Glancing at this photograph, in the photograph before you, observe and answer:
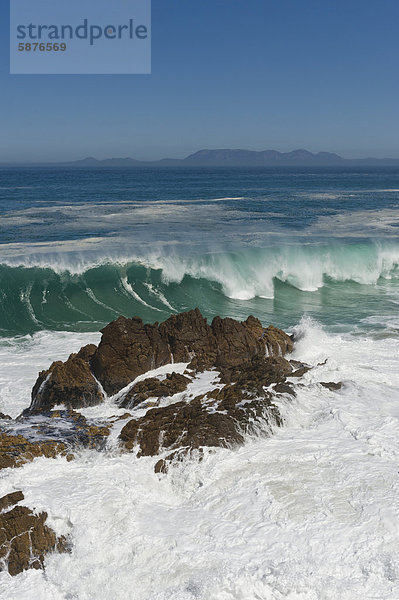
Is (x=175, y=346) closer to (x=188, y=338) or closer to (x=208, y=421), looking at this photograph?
(x=188, y=338)

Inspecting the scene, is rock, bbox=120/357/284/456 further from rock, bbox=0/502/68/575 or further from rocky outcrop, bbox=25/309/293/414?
rock, bbox=0/502/68/575

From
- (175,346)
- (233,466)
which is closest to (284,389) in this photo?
(233,466)

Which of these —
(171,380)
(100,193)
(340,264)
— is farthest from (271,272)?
(100,193)

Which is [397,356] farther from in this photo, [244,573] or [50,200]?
[50,200]

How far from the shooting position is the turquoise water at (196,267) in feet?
58.2

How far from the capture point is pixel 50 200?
4816cm

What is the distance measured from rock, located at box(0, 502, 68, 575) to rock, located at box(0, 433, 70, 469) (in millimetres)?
1045

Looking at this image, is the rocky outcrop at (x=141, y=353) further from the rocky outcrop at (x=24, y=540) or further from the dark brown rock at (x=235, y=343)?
the rocky outcrop at (x=24, y=540)

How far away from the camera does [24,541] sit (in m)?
5.80

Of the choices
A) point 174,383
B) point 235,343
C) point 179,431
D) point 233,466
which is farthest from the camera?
point 235,343

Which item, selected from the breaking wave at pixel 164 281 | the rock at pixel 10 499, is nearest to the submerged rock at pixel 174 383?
the rock at pixel 10 499

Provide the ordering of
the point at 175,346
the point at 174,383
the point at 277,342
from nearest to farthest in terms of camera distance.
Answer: the point at 174,383, the point at 175,346, the point at 277,342

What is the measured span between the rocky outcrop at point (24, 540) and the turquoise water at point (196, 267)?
9.87 meters

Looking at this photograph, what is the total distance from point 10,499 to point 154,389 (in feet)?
11.5
